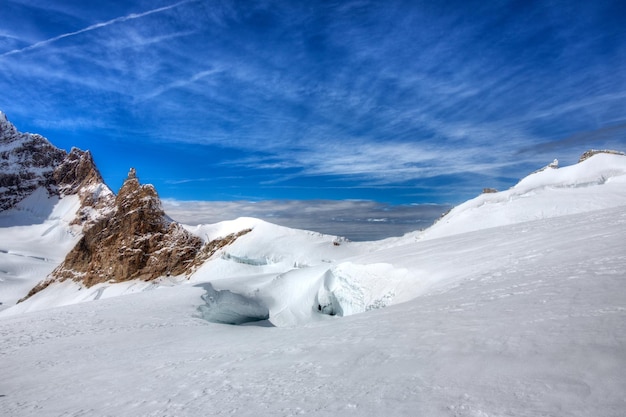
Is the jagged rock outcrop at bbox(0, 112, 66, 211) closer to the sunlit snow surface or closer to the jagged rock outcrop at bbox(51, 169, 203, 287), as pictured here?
the jagged rock outcrop at bbox(51, 169, 203, 287)

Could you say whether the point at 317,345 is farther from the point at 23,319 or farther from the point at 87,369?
the point at 23,319

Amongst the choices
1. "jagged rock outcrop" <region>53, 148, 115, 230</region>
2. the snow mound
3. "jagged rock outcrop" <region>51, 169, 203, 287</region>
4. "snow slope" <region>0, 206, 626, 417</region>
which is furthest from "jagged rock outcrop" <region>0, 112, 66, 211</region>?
"snow slope" <region>0, 206, 626, 417</region>

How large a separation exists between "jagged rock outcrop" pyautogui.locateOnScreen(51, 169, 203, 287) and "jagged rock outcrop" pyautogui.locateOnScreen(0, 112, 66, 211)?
355 feet

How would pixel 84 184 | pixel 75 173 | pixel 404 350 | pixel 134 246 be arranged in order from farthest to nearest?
pixel 75 173 → pixel 84 184 → pixel 134 246 → pixel 404 350

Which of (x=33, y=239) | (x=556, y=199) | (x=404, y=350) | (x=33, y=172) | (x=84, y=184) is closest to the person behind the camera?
(x=404, y=350)

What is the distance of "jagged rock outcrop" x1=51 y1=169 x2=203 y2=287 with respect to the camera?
90562mm

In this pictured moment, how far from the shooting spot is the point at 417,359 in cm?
629

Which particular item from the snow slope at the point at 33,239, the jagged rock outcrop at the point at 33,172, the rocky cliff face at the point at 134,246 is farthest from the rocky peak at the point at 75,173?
the rocky cliff face at the point at 134,246

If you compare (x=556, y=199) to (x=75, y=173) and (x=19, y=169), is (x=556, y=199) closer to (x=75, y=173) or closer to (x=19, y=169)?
(x=75, y=173)

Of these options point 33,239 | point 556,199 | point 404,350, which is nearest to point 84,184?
point 33,239

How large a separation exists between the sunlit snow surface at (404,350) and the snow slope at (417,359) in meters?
0.03

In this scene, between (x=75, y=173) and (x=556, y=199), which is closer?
(x=556, y=199)

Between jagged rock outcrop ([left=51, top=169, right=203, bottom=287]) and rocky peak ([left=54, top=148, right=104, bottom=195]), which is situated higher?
rocky peak ([left=54, top=148, right=104, bottom=195])

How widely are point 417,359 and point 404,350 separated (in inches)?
23.0
